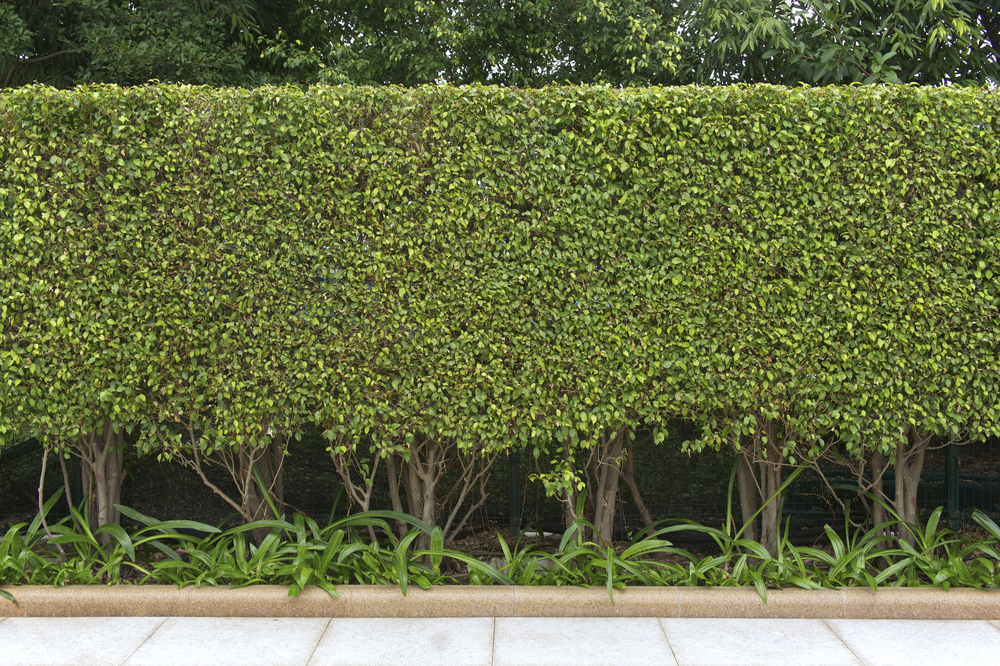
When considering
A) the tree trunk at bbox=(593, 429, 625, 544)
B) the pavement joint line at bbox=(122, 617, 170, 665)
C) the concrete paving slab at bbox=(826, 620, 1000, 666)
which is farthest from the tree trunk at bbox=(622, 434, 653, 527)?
the pavement joint line at bbox=(122, 617, 170, 665)

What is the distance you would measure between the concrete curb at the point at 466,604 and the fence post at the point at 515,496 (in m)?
1.18

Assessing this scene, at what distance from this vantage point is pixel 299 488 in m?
5.83

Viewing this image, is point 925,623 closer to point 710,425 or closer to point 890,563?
point 890,563

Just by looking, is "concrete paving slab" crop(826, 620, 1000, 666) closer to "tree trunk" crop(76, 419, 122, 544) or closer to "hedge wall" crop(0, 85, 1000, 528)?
"hedge wall" crop(0, 85, 1000, 528)

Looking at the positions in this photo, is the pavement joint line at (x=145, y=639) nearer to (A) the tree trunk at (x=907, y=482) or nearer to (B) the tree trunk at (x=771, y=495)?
(B) the tree trunk at (x=771, y=495)

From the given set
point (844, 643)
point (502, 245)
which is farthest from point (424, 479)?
point (844, 643)

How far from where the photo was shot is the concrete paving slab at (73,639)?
3.90 metres

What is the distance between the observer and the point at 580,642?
411cm

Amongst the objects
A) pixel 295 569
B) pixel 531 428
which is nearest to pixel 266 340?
pixel 295 569

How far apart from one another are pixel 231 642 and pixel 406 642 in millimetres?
943

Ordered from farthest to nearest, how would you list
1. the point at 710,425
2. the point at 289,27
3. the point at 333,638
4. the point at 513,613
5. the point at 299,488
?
the point at 289,27
the point at 299,488
the point at 710,425
the point at 513,613
the point at 333,638

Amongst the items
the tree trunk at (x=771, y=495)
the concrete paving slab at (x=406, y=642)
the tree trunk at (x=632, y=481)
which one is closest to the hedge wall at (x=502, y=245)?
the tree trunk at (x=771, y=495)

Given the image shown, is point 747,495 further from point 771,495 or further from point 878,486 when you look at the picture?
point 878,486

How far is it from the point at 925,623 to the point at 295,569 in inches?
146
